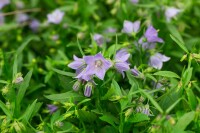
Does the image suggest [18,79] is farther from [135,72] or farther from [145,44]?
[145,44]

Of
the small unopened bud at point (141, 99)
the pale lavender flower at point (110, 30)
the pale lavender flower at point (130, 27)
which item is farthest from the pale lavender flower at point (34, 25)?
the small unopened bud at point (141, 99)

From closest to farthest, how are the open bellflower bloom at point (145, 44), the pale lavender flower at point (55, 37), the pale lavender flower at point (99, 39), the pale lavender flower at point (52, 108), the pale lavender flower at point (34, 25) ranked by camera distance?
the pale lavender flower at point (52, 108) → the open bellflower bloom at point (145, 44) → the pale lavender flower at point (99, 39) → the pale lavender flower at point (55, 37) → the pale lavender flower at point (34, 25)

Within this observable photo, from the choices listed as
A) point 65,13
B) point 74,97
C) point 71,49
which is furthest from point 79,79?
point 65,13

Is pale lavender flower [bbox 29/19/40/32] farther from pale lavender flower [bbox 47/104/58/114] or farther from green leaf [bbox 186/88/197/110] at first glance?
green leaf [bbox 186/88/197/110]

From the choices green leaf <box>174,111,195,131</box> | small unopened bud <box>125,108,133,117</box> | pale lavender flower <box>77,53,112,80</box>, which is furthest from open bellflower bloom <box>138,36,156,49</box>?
green leaf <box>174,111,195,131</box>

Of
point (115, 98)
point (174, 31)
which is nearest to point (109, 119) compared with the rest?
point (115, 98)

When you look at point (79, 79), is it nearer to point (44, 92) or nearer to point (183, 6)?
point (44, 92)

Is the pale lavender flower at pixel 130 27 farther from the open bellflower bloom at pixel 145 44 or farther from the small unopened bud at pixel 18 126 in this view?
the small unopened bud at pixel 18 126
